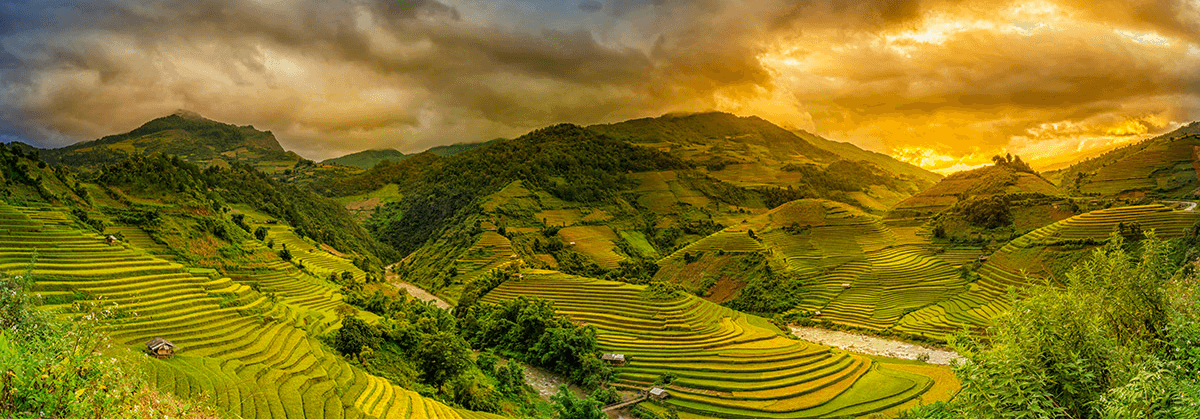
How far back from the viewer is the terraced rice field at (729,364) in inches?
1325

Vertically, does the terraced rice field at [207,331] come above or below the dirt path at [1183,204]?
below

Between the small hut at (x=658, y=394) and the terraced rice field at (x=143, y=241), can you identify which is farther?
the terraced rice field at (x=143, y=241)

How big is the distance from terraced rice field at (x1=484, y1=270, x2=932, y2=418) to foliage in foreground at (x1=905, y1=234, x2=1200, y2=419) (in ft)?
84.5

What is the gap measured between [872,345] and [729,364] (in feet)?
63.3

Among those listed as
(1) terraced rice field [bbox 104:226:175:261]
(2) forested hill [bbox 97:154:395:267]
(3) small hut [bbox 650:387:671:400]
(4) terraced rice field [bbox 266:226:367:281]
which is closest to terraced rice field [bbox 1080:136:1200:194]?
(3) small hut [bbox 650:387:671:400]

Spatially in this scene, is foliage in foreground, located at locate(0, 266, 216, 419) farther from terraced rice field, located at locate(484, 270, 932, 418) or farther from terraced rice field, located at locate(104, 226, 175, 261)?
terraced rice field, located at locate(104, 226, 175, 261)

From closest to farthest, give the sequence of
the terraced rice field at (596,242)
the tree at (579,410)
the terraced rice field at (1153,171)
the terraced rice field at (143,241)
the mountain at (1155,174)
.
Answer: the tree at (579,410) < the terraced rice field at (143,241) < the mountain at (1155,174) < the terraced rice field at (1153,171) < the terraced rice field at (596,242)

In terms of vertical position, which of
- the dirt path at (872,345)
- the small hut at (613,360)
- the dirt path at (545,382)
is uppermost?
the small hut at (613,360)

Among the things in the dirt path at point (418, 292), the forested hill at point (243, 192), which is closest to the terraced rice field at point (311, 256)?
the forested hill at point (243, 192)

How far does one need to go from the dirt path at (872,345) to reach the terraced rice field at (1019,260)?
8.45 ft

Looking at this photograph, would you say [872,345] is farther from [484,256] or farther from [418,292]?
[418,292]

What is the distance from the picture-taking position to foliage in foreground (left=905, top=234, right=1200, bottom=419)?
23.9 ft

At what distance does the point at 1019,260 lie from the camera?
54.3 m

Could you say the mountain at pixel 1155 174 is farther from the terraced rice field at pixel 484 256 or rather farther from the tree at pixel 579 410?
the terraced rice field at pixel 484 256
